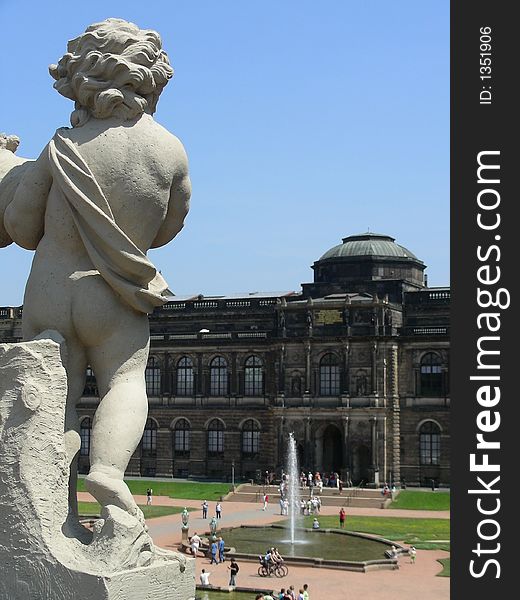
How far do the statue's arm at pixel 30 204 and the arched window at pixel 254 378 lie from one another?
150 ft

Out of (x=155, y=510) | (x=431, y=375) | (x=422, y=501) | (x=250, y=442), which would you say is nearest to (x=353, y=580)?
(x=155, y=510)

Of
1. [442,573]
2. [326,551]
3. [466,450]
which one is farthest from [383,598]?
[466,450]

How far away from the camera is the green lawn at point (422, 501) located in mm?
37781

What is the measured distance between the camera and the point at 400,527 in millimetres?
30281

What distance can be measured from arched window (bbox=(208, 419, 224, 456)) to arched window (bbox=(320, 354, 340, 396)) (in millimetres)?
6436

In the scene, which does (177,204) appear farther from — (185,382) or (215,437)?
(185,382)

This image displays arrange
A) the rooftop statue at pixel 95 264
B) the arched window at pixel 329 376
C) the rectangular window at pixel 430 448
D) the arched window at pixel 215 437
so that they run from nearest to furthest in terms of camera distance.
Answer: the rooftop statue at pixel 95 264, the rectangular window at pixel 430 448, the arched window at pixel 329 376, the arched window at pixel 215 437

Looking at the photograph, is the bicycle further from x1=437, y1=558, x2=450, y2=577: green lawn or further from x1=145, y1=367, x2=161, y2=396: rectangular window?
x1=145, y1=367, x2=161, y2=396: rectangular window

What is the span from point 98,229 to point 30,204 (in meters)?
0.45

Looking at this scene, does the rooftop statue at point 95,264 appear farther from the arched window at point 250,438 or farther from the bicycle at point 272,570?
the arched window at point 250,438

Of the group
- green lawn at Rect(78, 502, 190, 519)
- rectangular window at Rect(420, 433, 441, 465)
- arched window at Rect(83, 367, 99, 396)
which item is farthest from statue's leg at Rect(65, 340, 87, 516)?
rectangular window at Rect(420, 433, 441, 465)

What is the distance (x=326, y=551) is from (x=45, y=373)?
21.7 meters

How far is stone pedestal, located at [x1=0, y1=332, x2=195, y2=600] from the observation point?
4.10 m

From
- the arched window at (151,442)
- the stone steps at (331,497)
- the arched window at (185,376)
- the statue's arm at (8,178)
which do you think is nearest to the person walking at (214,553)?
the stone steps at (331,497)
